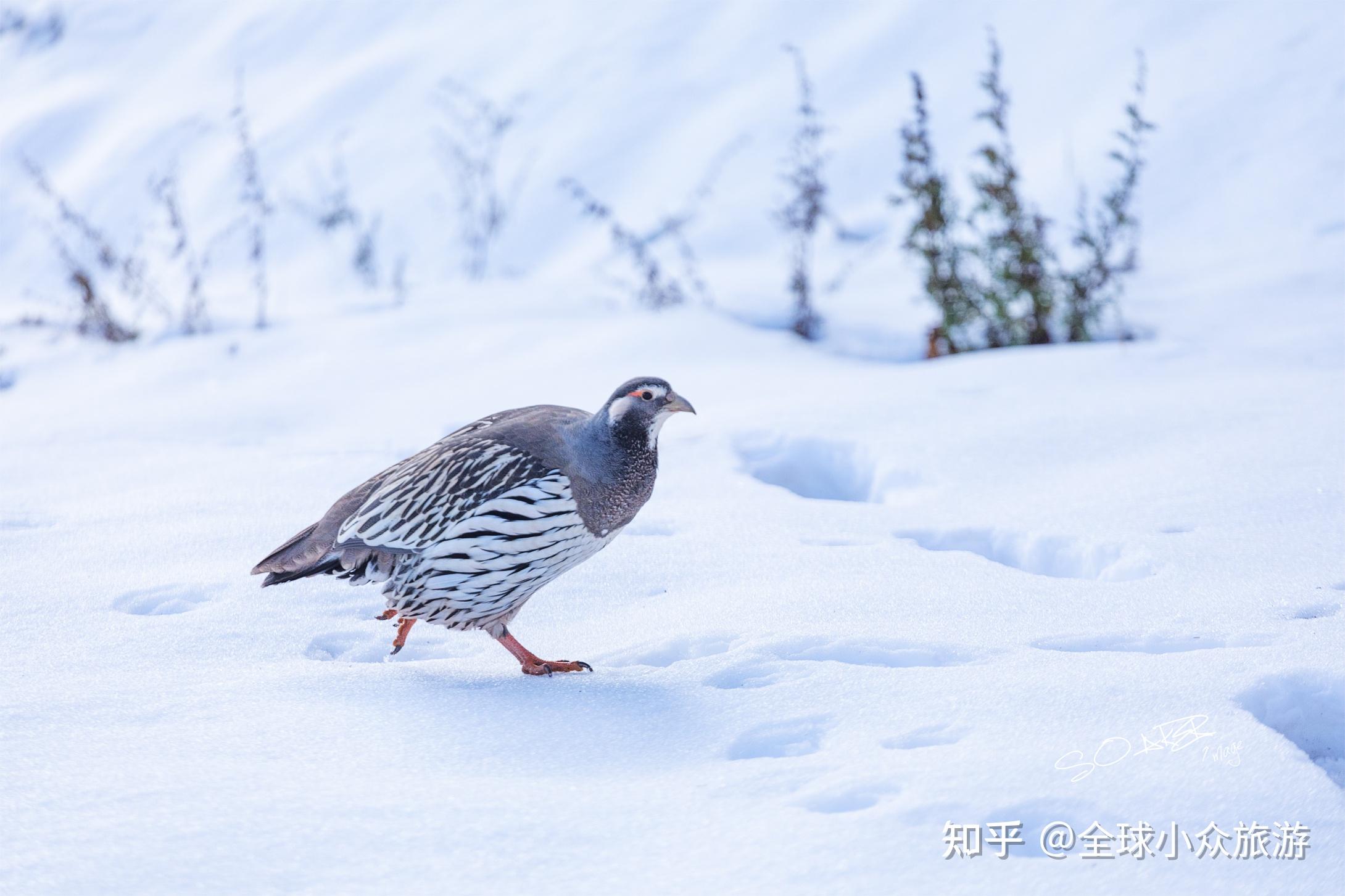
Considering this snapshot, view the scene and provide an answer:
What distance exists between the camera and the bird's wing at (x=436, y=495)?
3.11m

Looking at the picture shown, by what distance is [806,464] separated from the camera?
4.90 meters

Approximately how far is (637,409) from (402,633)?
0.86m

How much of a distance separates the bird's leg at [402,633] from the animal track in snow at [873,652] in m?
1.01

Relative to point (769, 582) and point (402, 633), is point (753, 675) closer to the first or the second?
point (769, 582)

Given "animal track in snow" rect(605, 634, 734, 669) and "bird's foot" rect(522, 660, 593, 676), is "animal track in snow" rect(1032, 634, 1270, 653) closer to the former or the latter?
"animal track in snow" rect(605, 634, 734, 669)

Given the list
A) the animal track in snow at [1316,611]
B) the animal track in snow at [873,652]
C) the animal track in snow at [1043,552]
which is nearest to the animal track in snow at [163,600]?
the animal track in snow at [873,652]

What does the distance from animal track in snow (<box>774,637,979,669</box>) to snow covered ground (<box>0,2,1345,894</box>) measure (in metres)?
0.01

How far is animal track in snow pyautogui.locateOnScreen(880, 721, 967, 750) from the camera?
243 centimetres

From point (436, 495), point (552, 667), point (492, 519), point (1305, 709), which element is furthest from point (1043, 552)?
point (436, 495)

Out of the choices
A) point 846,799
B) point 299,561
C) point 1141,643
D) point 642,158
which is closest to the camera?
point 846,799

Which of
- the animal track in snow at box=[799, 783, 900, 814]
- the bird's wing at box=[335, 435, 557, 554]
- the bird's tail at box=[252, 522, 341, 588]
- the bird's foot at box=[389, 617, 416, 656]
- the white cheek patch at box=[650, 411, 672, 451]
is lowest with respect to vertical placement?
the bird's foot at box=[389, 617, 416, 656]

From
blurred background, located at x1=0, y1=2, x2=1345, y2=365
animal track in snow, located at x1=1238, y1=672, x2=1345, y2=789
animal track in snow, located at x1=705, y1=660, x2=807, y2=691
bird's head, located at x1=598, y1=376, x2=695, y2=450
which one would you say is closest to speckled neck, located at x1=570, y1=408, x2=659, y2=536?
bird's head, located at x1=598, y1=376, x2=695, y2=450

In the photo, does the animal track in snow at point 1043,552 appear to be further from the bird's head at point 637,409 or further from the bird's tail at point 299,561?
the bird's tail at point 299,561

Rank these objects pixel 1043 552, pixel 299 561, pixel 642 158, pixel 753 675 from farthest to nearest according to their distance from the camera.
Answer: pixel 642 158
pixel 1043 552
pixel 299 561
pixel 753 675
